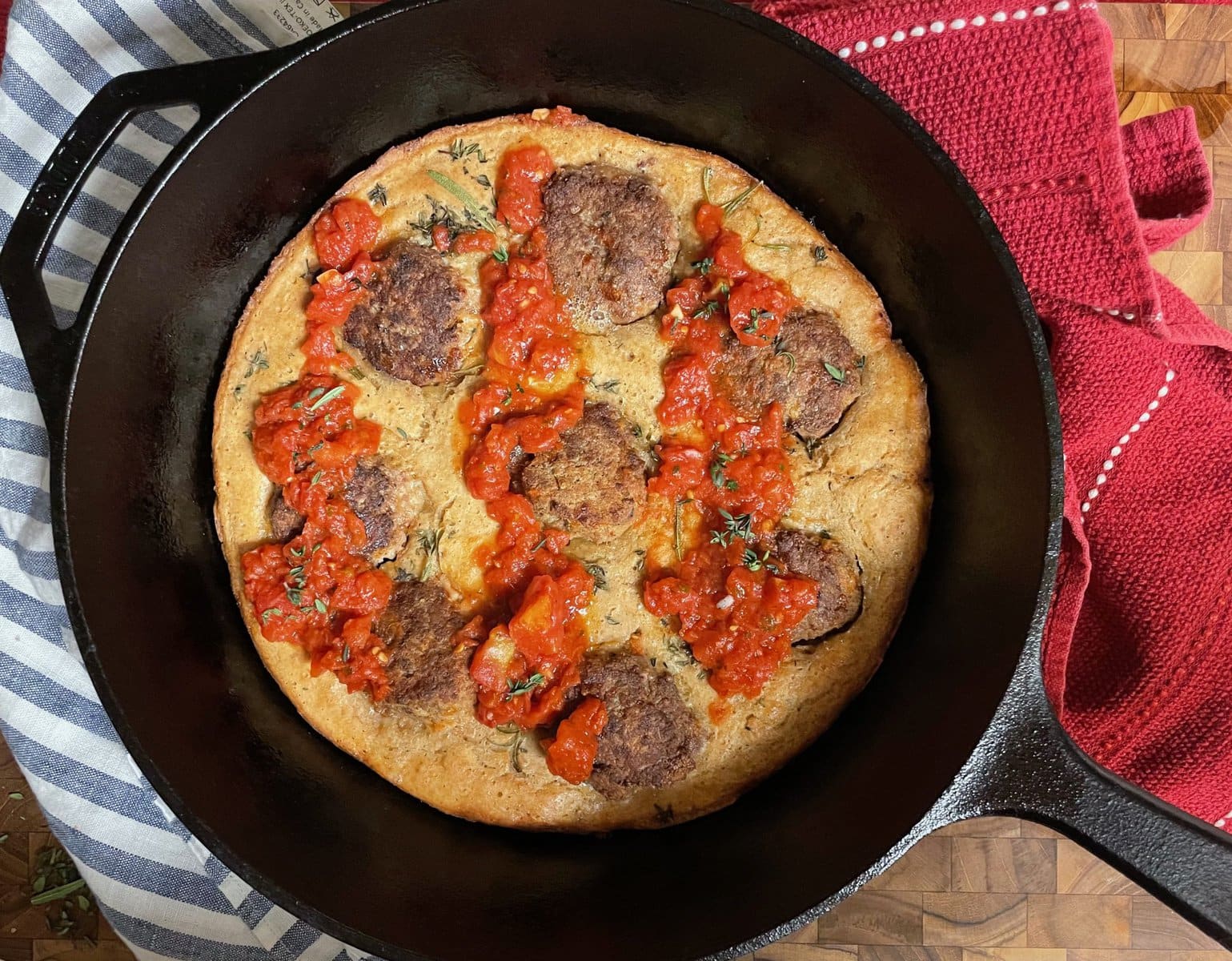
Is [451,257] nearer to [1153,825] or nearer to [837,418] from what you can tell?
[837,418]

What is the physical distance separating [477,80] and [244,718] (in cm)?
272

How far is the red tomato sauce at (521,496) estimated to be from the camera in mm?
3504

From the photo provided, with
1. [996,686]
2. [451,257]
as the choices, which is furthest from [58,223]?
[996,686]

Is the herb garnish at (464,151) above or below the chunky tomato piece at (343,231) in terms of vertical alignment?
above

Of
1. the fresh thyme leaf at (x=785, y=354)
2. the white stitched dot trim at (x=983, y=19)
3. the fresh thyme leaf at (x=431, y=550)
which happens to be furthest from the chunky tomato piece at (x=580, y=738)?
the white stitched dot trim at (x=983, y=19)

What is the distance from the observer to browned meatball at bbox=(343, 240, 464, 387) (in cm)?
354

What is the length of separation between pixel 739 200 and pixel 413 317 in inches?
53.0

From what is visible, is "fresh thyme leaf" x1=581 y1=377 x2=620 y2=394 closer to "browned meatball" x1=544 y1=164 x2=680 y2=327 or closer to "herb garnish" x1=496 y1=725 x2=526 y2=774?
"browned meatball" x1=544 y1=164 x2=680 y2=327

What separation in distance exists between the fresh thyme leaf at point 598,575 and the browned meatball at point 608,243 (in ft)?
3.09

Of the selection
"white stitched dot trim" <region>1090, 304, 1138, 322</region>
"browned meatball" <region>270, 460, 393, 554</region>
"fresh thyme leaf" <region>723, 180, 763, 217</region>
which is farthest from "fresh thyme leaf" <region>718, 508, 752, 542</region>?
"white stitched dot trim" <region>1090, 304, 1138, 322</region>

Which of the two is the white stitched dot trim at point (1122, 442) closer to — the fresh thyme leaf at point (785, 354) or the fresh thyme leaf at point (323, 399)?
the fresh thyme leaf at point (785, 354)

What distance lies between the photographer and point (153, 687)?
354 cm

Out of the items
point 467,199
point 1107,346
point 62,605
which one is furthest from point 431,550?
point 1107,346

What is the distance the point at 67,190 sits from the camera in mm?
3096
